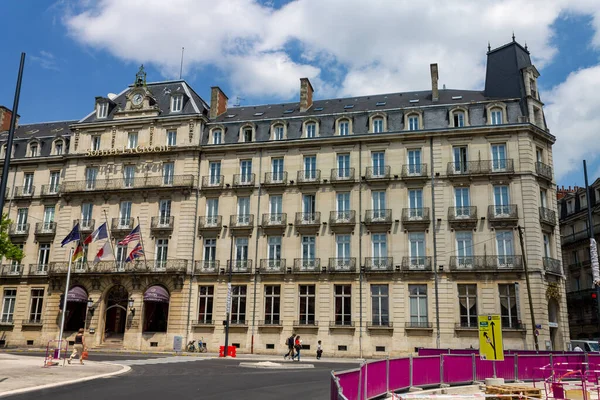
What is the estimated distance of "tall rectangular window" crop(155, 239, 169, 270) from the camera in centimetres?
4209

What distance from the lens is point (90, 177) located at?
152 ft

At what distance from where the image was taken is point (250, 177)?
141 feet

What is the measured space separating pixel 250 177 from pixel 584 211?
35.3m

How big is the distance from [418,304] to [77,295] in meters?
25.8

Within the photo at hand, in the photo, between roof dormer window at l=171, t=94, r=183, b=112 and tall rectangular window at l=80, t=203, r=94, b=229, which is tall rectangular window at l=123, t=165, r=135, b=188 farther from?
roof dormer window at l=171, t=94, r=183, b=112

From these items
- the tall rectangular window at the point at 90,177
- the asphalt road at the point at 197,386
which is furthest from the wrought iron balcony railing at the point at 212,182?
the asphalt road at the point at 197,386

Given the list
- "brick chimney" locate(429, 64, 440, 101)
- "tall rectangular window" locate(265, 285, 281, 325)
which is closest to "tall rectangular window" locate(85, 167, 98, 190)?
"tall rectangular window" locate(265, 285, 281, 325)

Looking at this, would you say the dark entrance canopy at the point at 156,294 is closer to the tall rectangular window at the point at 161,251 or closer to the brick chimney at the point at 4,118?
the tall rectangular window at the point at 161,251

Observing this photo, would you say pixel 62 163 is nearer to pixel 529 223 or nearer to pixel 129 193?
pixel 129 193

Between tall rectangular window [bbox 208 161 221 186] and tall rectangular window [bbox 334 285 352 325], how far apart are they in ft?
42.2

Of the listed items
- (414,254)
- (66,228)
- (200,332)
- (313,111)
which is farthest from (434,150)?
(66,228)

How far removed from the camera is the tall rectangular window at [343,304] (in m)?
38.7

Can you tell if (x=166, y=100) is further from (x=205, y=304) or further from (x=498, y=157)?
(x=498, y=157)

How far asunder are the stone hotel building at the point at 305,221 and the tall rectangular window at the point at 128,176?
18 cm
